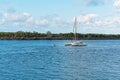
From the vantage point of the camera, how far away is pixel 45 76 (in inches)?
1606

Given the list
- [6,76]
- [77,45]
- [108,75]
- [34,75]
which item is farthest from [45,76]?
[77,45]

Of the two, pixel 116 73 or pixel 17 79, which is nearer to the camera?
pixel 17 79

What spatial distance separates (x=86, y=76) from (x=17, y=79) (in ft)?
27.6

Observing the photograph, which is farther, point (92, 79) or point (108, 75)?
point (108, 75)

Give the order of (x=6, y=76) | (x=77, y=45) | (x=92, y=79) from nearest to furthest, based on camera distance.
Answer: (x=92, y=79) → (x=6, y=76) → (x=77, y=45)

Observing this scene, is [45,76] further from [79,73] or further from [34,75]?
[79,73]

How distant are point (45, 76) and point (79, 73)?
4993 mm

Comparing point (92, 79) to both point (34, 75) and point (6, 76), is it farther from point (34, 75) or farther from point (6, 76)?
point (6, 76)

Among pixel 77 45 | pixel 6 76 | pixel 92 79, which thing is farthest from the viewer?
pixel 77 45

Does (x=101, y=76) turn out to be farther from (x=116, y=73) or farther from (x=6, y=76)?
(x=6, y=76)

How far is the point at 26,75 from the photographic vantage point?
41625 millimetres

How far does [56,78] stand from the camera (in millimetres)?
39312

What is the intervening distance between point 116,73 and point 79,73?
189 inches

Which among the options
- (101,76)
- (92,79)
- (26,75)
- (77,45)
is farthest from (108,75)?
(77,45)
